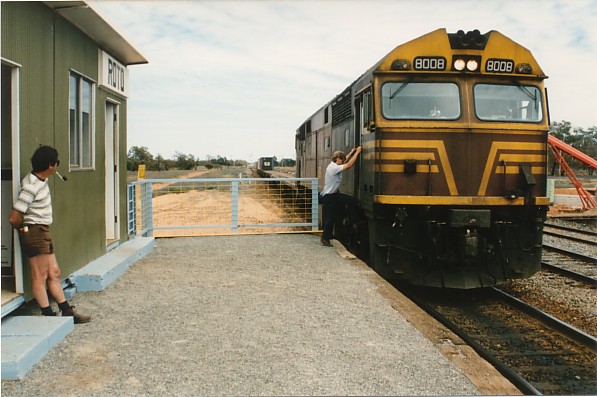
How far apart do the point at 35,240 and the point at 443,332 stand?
4.20m

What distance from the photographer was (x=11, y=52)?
5.41 metres

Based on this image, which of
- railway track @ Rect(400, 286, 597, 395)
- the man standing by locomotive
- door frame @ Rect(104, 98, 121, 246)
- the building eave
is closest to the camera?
railway track @ Rect(400, 286, 597, 395)

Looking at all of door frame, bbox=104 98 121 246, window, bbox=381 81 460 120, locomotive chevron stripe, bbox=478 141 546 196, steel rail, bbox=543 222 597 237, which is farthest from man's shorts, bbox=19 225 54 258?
steel rail, bbox=543 222 597 237

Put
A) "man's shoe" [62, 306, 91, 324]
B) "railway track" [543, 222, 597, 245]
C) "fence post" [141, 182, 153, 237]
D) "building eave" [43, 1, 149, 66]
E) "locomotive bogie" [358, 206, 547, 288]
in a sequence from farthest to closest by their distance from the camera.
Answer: "railway track" [543, 222, 597, 245] → "fence post" [141, 182, 153, 237] → "locomotive bogie" [358, 206, 547, 288] → "building eave" [43, 1, 149, 66] → "man's shoe" [62, 306, 91, 324]

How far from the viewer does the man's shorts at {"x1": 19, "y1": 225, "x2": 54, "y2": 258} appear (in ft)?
17.7

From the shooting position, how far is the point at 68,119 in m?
7.03

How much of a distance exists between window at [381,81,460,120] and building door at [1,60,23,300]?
4.76 m

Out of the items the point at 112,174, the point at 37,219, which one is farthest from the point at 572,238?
the point at 37,219

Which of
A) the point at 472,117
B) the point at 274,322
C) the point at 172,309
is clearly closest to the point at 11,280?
the point at 172,309

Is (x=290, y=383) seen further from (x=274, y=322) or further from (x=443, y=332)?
(x=443, y=332)

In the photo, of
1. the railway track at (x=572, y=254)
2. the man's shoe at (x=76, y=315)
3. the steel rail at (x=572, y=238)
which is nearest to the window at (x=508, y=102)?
the railway track at (x=572, y=254)

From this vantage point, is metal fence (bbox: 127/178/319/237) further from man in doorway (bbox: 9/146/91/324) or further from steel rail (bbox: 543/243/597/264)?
steel rail (bbox: 543/243/597/264)

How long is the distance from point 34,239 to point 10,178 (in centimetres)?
100

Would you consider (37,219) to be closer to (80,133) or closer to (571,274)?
(80,133)
